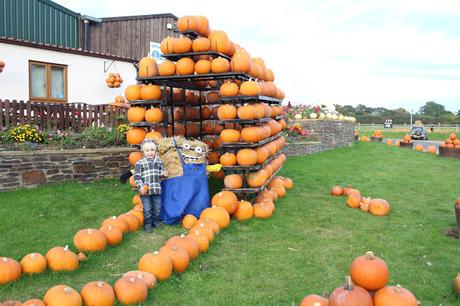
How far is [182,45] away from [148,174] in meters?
2.57

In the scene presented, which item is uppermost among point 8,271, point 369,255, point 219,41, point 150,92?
point 219,41

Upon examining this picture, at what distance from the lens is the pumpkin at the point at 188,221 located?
6473 mm

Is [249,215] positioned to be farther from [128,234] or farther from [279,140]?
[279,140]

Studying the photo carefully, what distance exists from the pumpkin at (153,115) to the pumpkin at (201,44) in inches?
51.7

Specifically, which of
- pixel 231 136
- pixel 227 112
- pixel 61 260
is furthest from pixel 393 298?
pixel 227 112

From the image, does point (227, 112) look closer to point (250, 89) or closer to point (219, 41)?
point (250, 89)

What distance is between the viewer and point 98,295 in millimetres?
3857

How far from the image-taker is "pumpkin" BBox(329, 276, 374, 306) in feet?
10.2

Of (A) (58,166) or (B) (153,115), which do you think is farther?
(A) (58,166)

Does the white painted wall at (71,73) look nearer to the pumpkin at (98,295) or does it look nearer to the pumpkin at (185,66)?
the pumpkin at (185,66)

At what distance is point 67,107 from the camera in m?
10.9

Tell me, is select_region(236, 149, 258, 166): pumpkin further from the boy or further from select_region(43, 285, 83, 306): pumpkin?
select_region(43, 285, 83, 306): pumpkin

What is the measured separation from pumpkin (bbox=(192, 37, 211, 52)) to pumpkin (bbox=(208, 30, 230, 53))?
14 cm

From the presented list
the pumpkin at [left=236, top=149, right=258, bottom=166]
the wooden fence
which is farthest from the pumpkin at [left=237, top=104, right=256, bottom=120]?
the wooden fence
